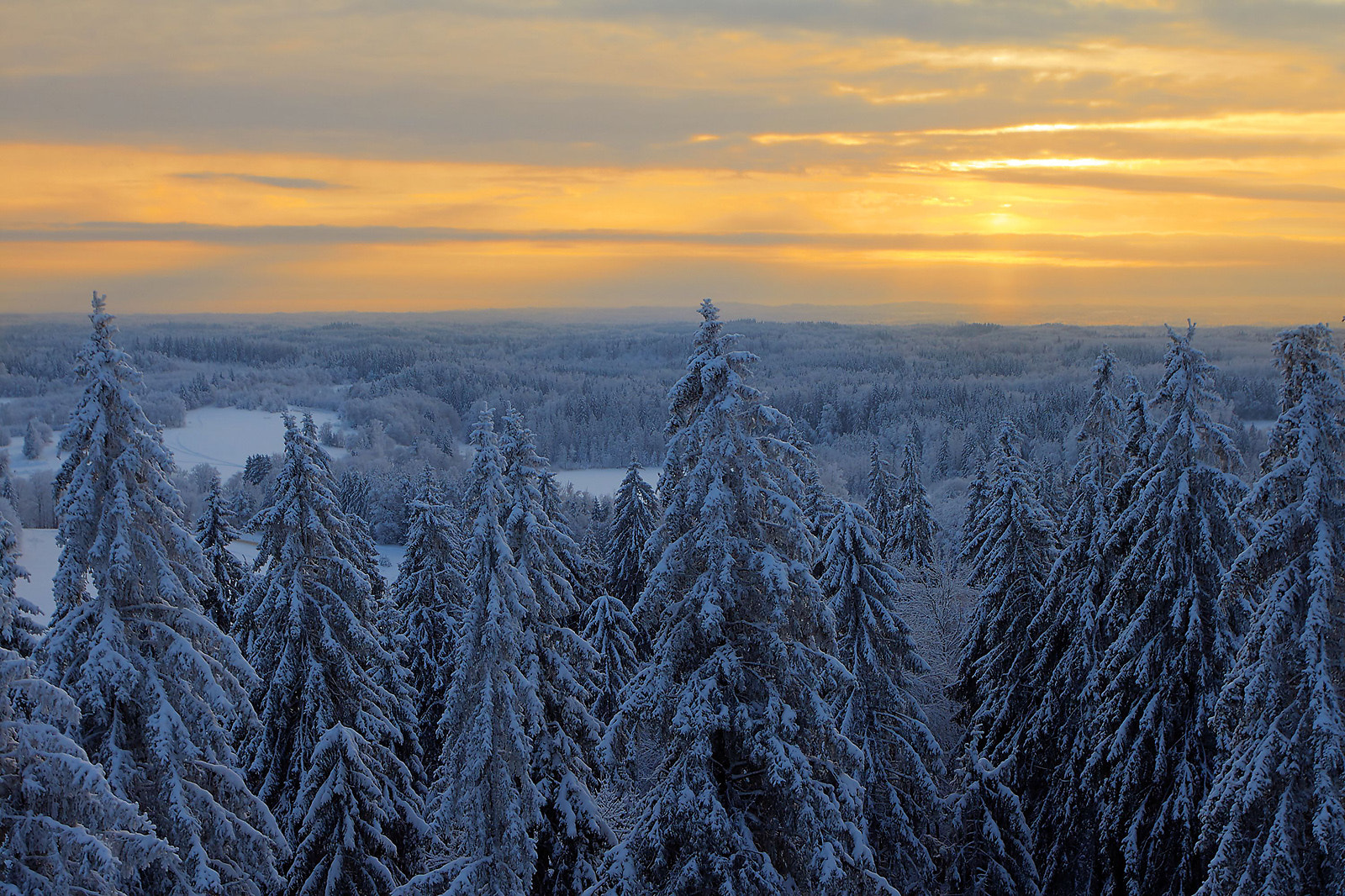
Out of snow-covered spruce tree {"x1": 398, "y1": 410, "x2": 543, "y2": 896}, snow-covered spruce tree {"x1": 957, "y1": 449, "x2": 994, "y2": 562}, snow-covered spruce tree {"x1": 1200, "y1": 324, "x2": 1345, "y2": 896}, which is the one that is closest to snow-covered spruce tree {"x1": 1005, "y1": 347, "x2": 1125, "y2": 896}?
snow-covered spruce tree {"x1": 1200, "y1": 324, "x2": 1345, "y2": 896}

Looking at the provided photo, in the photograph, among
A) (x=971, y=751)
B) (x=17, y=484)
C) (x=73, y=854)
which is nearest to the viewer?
(x=73, y=854)

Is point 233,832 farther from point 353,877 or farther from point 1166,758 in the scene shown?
point 1166,758

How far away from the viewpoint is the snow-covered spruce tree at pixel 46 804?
1060 cm

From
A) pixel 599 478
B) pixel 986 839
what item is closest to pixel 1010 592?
pixel 986 839

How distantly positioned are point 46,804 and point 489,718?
649 centimetres

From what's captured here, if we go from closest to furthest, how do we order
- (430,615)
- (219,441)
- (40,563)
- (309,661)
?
(309,661)
(430,615)
(40,563)
(219,441)

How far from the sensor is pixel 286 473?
1845 cm

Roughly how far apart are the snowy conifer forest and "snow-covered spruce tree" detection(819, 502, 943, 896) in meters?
0.08

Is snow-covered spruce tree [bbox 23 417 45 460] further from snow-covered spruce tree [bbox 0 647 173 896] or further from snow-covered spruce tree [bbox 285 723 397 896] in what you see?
snow-covered spruce tree [bbox 0 647 173 896]

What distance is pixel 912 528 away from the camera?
45.5 meters

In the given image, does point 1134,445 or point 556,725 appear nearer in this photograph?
point 556,725

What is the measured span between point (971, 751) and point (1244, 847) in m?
8.10

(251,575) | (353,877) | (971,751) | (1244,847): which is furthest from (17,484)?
(1244,847)

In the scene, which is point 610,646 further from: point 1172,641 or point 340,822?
point 1172,641
